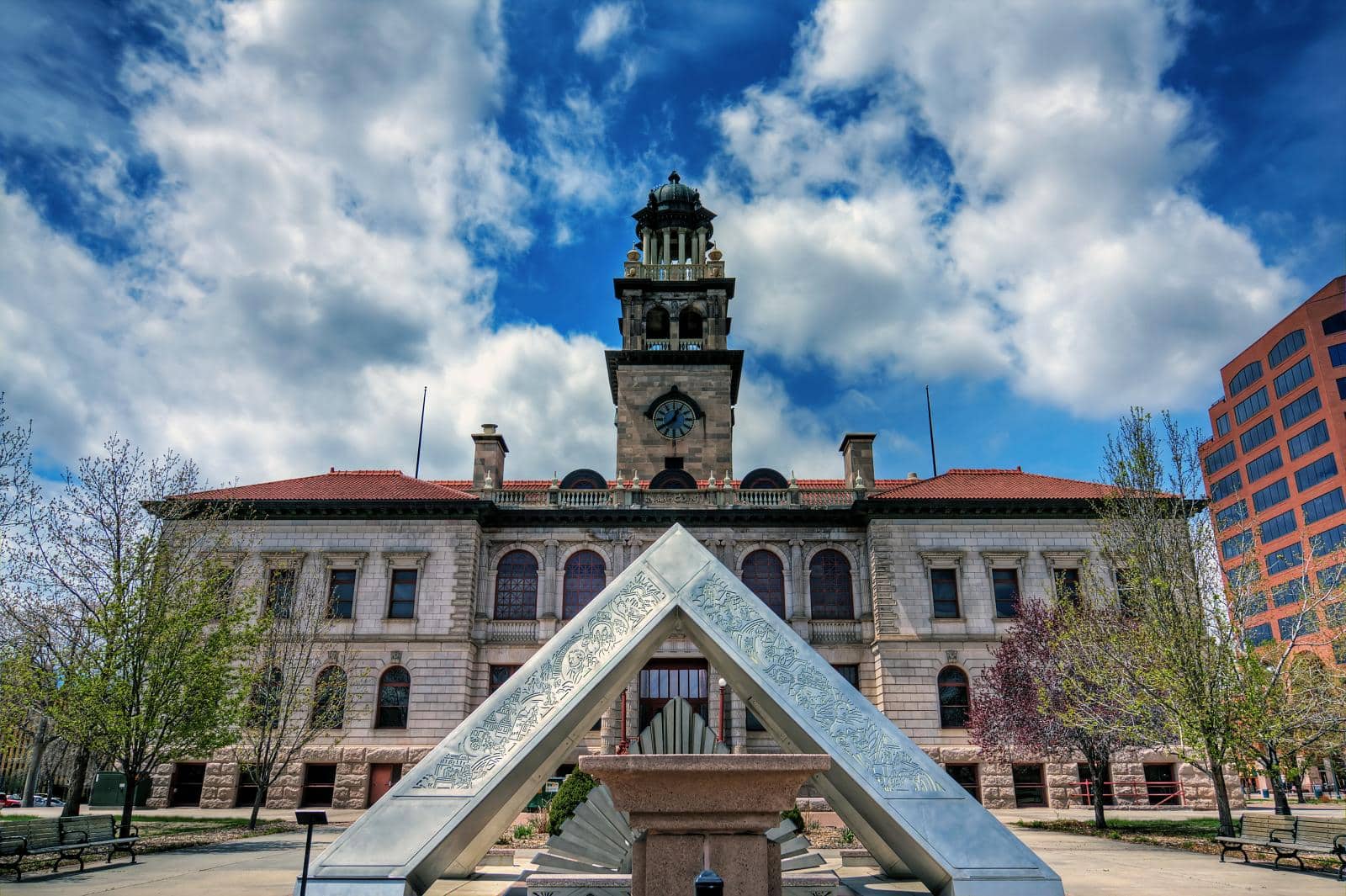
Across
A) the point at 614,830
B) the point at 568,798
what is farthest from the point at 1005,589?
the point at 614,830

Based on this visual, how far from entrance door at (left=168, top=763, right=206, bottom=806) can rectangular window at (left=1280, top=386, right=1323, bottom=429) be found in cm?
6164

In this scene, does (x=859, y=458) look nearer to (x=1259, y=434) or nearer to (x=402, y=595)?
(x=402, y=595)

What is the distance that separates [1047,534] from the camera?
2878cm

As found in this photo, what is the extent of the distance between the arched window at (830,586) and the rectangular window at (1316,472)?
39.3 m

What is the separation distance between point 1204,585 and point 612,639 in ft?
53.2

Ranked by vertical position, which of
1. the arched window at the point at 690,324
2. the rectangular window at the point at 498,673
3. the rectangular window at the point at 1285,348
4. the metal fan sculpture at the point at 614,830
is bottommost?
the metal fan sculpture at the point at 614,830

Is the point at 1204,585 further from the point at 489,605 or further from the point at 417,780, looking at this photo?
the point at 489,605

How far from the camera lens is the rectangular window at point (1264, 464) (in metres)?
54.8

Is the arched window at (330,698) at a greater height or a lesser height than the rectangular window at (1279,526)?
lesser

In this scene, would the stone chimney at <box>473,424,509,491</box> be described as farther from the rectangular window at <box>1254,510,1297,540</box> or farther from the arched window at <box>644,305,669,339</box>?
the rectangular window at <box>1254,510,1297,540</box>

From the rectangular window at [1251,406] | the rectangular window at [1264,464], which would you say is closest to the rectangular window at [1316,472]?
the rectangular window at [1264,464]

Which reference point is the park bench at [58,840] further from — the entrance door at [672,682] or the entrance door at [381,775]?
the entrance door at [672,682]

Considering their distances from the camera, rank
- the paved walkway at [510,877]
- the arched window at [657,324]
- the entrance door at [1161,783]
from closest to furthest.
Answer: the paved walkway at [510,877] < the entrance door at [1161,783] < the arched window at [657,324]

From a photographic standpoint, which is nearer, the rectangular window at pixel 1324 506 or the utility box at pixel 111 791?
the utility box at pixel 111 791
